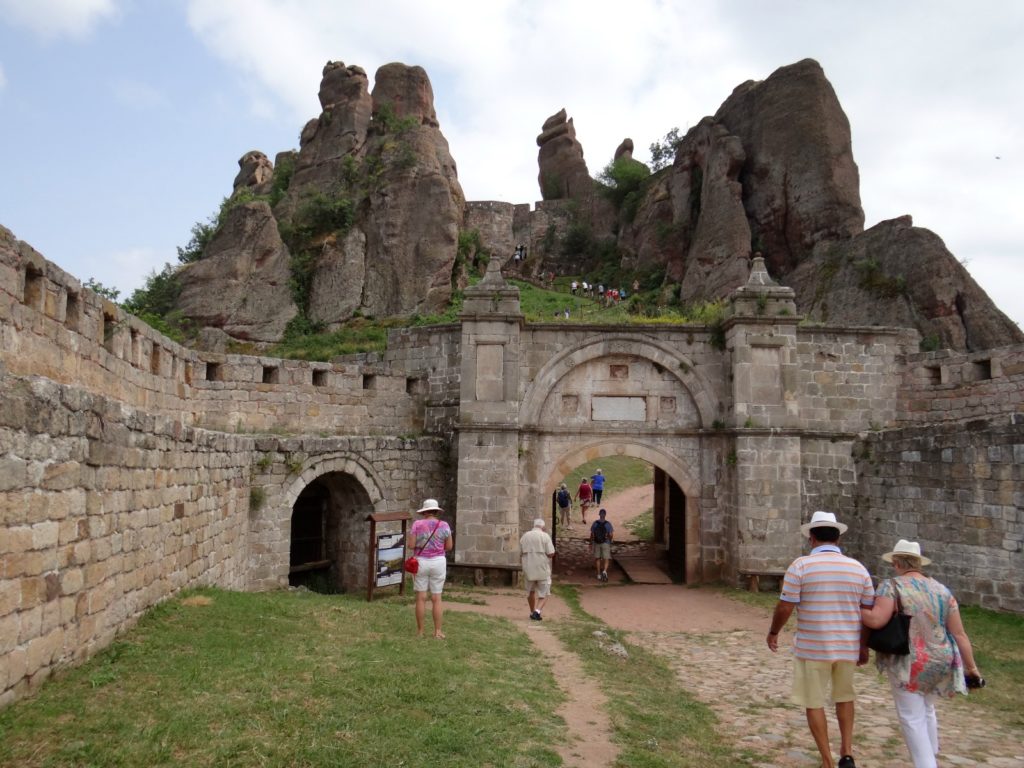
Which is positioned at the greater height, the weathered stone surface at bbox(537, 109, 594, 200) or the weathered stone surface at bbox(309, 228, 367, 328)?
the weathered stone surface at bbox(537, 109, 594, 200)

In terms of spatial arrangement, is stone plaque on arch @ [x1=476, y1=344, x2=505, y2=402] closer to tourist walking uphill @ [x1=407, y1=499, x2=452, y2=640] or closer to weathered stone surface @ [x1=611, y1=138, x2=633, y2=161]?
tourist walking uphill @ [x1=407, y1=499, x2=452, y2=640]

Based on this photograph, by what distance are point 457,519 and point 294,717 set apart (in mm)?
9343

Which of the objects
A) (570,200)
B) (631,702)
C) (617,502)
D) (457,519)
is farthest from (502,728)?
(570,200)

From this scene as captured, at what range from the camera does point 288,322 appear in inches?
1197

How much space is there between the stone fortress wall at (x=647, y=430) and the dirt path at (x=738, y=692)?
2.19 meters

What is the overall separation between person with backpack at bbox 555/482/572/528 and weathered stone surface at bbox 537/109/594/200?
34306 mm

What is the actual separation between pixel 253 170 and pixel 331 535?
37.3m

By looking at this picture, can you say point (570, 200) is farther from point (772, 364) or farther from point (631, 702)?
point (631, 702)

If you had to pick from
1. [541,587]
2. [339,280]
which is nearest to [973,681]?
[541,587]

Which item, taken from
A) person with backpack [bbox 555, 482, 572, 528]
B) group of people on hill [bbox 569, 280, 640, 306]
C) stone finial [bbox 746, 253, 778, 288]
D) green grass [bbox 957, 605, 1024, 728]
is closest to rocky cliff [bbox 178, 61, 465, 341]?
group of people on hill [bbox 569, 280, 640, 306]

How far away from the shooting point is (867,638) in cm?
469

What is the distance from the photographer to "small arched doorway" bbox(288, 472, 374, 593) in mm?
14047

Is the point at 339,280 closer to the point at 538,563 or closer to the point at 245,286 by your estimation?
the point at 245,286

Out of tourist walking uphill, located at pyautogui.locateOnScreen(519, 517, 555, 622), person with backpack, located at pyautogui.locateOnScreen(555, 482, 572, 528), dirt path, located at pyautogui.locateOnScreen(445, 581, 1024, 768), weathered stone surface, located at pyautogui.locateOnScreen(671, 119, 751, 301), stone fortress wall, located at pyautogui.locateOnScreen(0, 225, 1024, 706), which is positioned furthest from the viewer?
weathered stone surface, located at pyautogui.locateOnScreen(671, 119, 751, 301)
